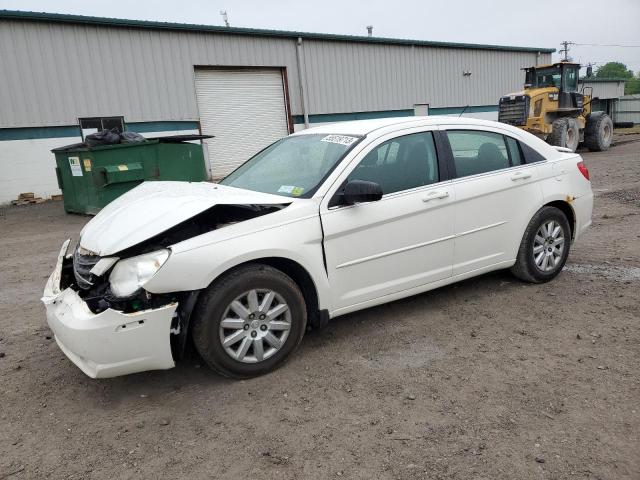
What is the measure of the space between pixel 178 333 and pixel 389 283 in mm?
1598

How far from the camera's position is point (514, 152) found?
4668 mm

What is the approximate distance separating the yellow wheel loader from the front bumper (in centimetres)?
1595

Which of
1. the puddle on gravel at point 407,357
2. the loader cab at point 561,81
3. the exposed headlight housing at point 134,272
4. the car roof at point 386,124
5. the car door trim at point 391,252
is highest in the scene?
the loader cab at point 561,81

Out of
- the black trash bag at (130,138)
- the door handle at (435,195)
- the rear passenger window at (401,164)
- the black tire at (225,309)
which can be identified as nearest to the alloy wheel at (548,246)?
the door handle at (435,195)

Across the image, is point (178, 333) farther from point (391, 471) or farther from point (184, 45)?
point (184, 45)

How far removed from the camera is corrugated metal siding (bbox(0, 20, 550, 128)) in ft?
45.6

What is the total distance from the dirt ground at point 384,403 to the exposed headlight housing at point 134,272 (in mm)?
751

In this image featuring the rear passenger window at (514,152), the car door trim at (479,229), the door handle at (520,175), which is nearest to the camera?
the car door trim at (479,229)

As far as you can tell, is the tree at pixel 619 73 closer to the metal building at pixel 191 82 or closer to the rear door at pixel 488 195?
the metal building at pixel 191 82

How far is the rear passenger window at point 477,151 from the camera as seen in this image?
4297 millimetres

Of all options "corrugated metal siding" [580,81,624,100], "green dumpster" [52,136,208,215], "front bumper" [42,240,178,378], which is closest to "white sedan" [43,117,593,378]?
"front bumper" [42,240,178,378]

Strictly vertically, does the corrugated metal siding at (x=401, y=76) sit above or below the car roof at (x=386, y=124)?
above

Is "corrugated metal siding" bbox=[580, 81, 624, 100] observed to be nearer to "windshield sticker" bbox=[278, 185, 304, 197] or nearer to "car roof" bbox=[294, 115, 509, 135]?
"car roof" bbox=[294, 115, 509, 135]

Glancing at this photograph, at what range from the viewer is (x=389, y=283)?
389 centimetres
